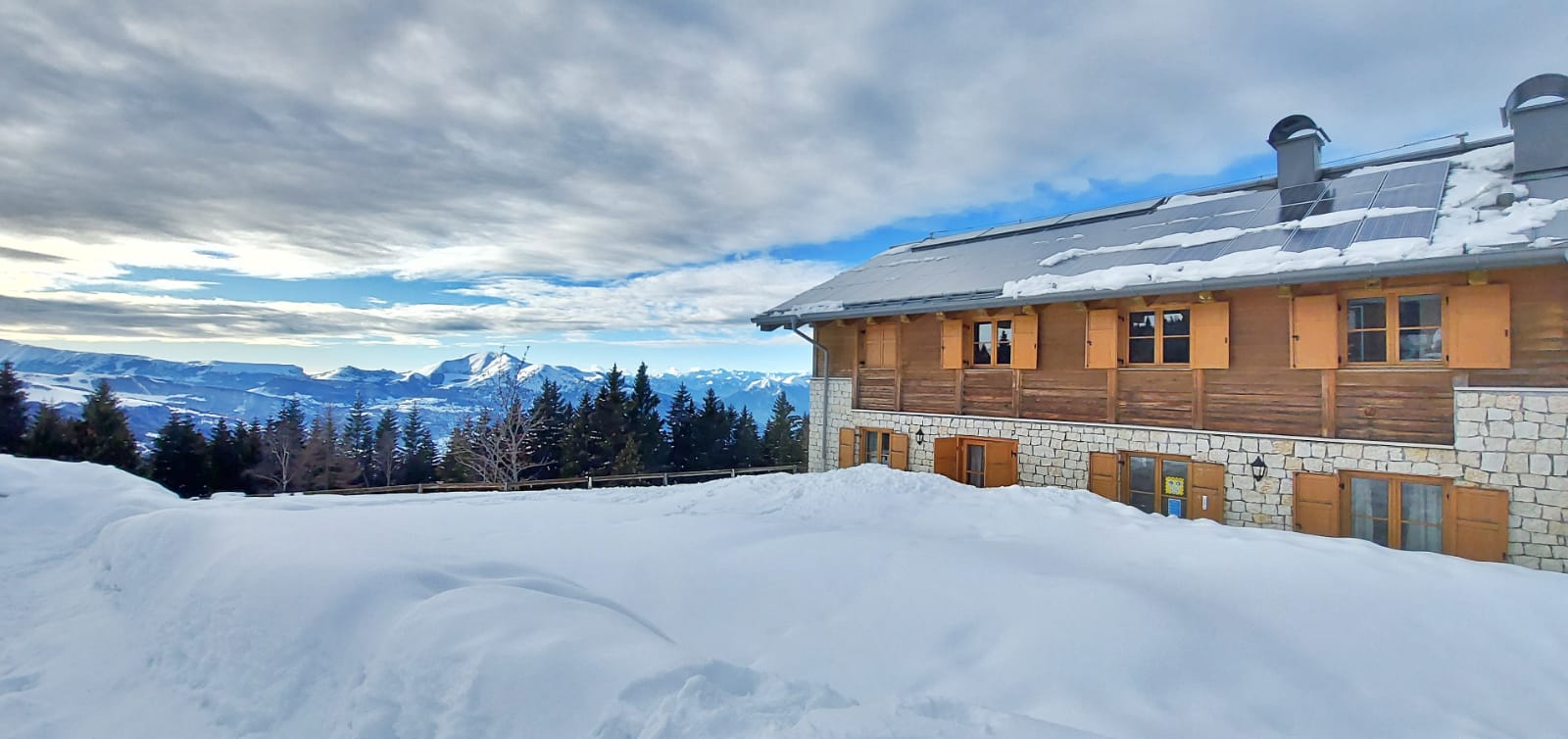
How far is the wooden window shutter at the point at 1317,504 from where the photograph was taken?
340 inches

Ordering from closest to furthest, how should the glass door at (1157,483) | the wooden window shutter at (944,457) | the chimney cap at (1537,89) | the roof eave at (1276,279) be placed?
the roof eave at (1276,279), the chimney cap at (1537,89), the glass door at (1157,483), the wooden window shutter at (944,457)

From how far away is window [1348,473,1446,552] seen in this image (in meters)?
8.13

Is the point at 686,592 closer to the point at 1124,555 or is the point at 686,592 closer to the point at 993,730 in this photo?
the point at 993,730

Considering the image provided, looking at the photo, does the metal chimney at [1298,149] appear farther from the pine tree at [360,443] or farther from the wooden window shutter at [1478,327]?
the pine tree at [360,443]

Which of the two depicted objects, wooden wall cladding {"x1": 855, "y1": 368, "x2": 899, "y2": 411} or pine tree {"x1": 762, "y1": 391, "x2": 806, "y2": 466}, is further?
pine tree {"x1": 762, "y1": 391, "x2": 806, "y2": 466}

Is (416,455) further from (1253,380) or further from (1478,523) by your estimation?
(1478,523)

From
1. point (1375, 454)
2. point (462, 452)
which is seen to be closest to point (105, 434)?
point (462, 452)

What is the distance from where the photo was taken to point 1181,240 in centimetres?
1093

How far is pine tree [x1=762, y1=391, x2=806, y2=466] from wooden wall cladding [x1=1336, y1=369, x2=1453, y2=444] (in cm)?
3293

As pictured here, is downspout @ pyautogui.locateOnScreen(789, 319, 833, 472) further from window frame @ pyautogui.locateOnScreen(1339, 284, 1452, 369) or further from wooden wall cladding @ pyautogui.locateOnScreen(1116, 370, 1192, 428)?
window frame @ pyautogui.locateOnScreen(1339, 284, 1452, 369)

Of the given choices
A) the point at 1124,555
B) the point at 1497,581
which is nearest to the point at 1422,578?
the point at 1497,581

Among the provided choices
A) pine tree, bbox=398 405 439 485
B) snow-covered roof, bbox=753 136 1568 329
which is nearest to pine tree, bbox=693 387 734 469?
pine tree, bbox=398 405 439 485

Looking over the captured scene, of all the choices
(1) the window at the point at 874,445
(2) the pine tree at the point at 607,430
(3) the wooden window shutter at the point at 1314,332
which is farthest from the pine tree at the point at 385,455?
(3) the wooden window shutter at the point at 1314,332

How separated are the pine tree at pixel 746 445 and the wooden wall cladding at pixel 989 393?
96.9ft
